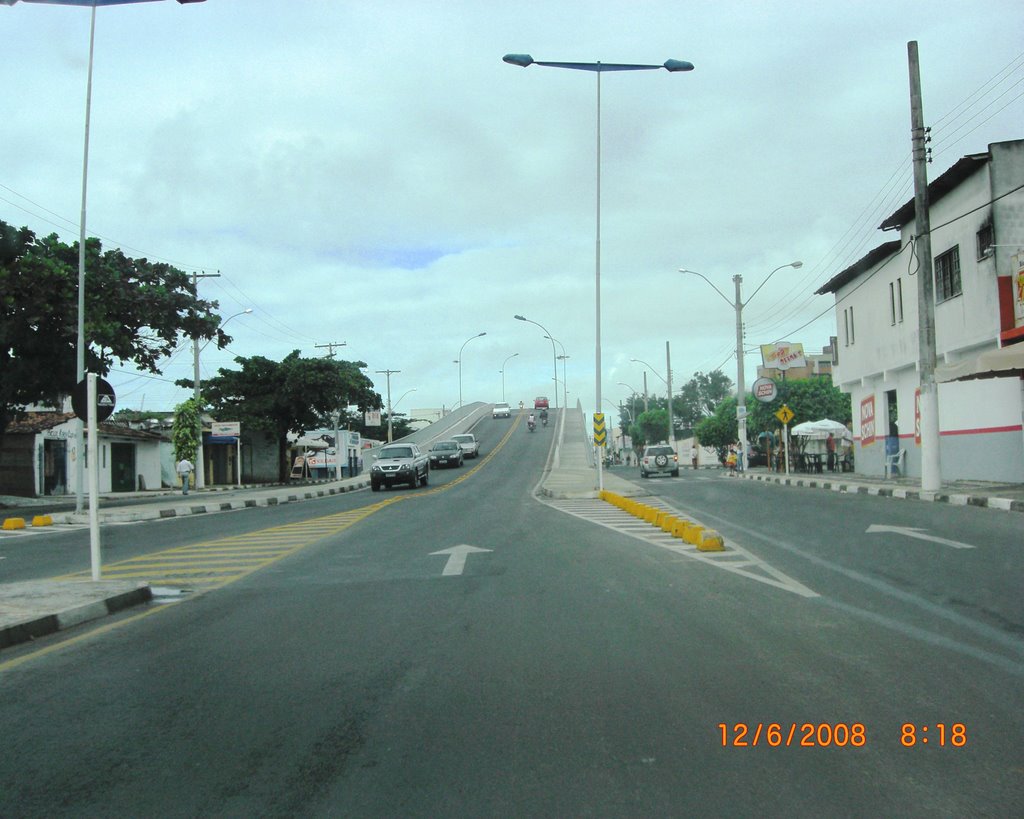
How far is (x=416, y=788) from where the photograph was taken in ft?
12.8

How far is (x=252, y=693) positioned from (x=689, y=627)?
3.30m

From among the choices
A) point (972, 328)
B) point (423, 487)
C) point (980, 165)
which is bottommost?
point (423, 487)

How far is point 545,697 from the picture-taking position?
5.15m

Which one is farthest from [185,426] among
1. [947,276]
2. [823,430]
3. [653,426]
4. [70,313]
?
[653,426]

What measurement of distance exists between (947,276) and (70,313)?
2468cm

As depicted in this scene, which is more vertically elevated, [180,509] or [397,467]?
[397,467]

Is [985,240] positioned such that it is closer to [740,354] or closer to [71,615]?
[740,354]

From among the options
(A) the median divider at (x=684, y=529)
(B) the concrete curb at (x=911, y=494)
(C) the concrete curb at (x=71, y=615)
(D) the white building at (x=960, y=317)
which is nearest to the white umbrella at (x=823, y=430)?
(D) the white building at (x=960, y=317)

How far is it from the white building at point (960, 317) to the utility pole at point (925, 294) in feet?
1.57

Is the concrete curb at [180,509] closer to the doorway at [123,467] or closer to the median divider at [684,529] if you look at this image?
the median divider at [684,529]

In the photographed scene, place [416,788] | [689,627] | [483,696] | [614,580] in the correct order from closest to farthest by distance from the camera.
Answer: [416,788], [483,696], [689,627], [614,580]

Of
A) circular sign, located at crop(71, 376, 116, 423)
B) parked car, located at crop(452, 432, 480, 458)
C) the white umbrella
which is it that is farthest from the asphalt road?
parked car, located at crop(452, 432, 480, 458)

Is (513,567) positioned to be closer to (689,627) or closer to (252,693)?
(689,627)

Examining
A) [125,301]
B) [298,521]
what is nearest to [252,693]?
[298,521]
